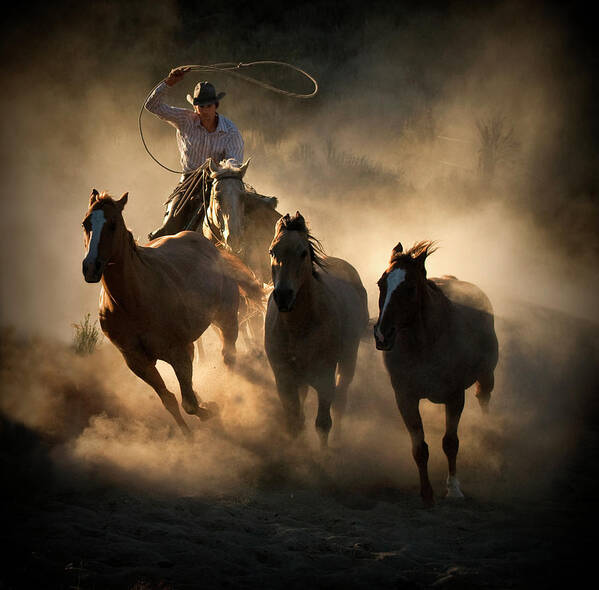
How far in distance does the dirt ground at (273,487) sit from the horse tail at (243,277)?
748 mm

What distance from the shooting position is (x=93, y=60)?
75.2 ft

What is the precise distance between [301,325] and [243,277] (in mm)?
2236

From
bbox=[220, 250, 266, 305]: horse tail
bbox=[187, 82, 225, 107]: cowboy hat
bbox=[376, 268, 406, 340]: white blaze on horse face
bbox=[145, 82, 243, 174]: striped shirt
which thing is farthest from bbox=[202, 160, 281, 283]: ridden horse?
bbox=[376, 268, 406, 340]: white blaze on horse face

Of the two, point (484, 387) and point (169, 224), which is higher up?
point (169, 224)

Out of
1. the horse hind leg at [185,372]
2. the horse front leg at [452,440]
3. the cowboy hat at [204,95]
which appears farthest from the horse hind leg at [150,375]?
the cowboy hat at [204,95]

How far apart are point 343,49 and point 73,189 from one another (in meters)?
13.1

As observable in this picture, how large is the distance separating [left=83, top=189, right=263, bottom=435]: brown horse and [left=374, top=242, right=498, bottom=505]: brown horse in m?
1.88

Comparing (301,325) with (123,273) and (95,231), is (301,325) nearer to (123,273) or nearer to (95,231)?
(123,273)

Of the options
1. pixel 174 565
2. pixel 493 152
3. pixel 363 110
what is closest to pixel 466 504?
pixel 174 565

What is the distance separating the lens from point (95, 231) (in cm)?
510

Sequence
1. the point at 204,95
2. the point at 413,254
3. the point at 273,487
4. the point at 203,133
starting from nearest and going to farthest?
the point at 413,254, the point at 273,487, the point at 204,95, the point at 203,133

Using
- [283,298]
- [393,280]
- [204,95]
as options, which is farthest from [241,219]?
[393,280]

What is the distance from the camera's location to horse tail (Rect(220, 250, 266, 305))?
290 inches

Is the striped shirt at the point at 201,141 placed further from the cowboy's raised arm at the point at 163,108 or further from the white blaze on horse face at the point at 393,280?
the white blaze on horse face at the point at 393,280
